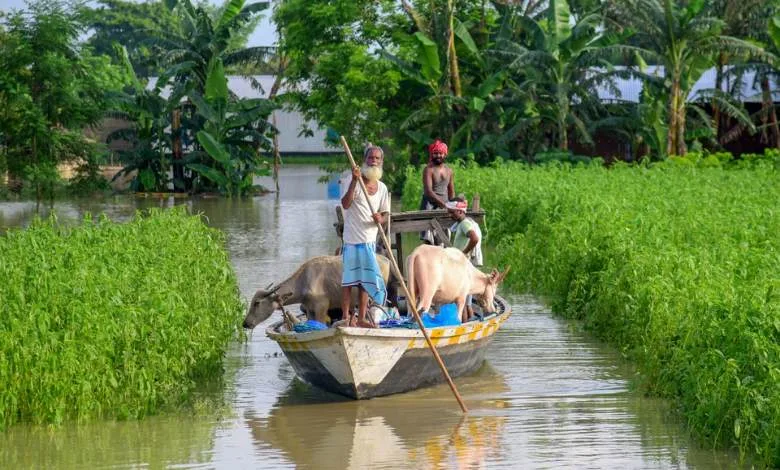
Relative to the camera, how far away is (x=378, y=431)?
981 centimetres

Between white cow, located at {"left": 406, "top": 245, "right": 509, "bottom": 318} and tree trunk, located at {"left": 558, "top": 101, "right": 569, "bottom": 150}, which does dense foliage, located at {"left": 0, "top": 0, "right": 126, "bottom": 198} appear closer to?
tree trunk, located at {"left": 558, "top": 101, "right": 569, "bottom": 150}

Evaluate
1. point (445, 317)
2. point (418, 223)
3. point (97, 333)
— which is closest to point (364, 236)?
point (445, 317)

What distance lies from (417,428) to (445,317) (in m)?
1.85

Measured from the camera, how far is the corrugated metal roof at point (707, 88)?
36.9m

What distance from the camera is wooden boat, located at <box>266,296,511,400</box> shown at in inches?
396

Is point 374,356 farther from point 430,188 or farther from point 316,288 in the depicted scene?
point 430,188

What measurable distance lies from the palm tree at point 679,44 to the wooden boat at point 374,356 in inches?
808

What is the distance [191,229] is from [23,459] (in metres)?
6.38

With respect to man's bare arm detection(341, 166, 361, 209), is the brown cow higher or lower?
lower

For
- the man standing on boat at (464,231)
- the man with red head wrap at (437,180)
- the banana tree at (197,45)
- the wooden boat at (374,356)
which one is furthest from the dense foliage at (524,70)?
the wooden boat at (374,356)

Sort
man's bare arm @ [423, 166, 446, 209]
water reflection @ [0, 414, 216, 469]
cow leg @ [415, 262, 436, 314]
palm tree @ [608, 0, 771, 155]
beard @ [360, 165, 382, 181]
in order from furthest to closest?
palm tree @ [608, 0, 771, 155] < man's bare arm @ [423, 166, 446, 209] < cow leg @ [415, 262, 436, 314] < beard @ [360, 165, 382, 181] < water reflection @ [0, 414, 216, 469]

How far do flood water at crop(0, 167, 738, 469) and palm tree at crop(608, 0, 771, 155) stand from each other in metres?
18.7

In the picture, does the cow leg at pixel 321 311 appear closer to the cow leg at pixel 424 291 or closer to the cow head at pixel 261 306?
the cow head at pixel 261 306

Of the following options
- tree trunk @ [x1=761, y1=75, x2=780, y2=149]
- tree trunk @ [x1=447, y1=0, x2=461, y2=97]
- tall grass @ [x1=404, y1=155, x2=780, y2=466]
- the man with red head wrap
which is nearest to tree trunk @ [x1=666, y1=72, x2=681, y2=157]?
tree trunk @ [x1=761, y1=75, x2=780, y2=149]
